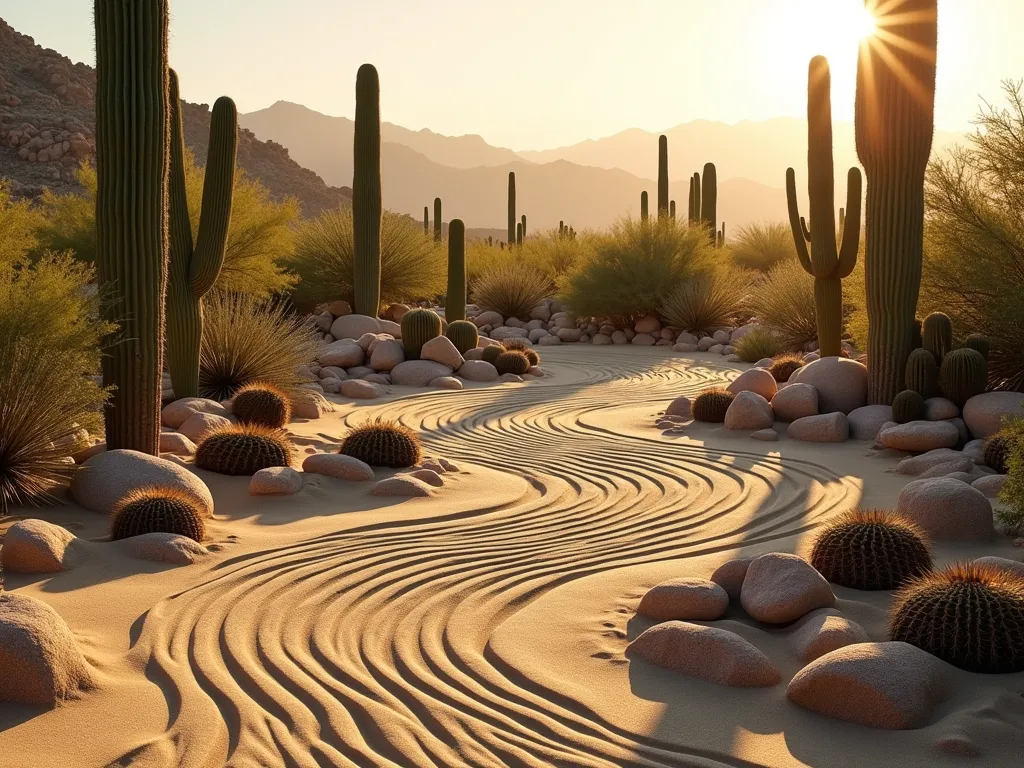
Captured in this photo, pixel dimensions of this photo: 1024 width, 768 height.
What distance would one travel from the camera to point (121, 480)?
21.9 feet

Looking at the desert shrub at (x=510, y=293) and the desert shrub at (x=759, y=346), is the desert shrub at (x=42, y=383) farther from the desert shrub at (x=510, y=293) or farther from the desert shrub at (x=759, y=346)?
the desert shrub at (x=510, y=293)

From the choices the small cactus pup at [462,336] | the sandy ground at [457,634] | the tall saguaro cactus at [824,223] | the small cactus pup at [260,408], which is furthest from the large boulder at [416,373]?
the sandy ground at [457,634]

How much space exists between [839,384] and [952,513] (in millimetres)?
4908

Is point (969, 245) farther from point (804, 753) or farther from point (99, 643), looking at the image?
point (99, 643)

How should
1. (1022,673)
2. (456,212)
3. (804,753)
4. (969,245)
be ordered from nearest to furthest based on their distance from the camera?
(804,753) → (1022,673) → (969,245) → (456,212)

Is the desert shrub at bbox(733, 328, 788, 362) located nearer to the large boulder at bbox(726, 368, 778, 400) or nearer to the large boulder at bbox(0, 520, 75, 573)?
the large boulder at bbox(726, 368, 778, 400)

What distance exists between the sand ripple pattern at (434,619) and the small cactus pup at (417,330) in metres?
6.45

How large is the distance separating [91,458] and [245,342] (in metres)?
4.98

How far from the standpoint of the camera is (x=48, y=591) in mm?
5012

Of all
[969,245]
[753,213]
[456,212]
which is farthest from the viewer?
[753,213]

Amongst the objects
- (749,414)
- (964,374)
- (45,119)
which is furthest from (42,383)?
(45,119)

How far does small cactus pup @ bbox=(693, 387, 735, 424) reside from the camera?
437 inches

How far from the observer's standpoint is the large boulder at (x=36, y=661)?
3.77m

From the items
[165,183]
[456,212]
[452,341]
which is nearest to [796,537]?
[165,183]
